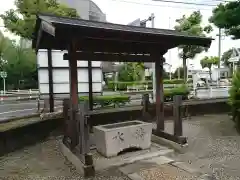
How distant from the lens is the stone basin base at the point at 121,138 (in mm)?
5227

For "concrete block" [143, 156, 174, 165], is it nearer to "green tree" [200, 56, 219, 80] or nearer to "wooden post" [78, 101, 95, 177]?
"wooden post" [78, 101, 95, 177]

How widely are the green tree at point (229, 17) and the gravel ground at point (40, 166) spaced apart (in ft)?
22.1

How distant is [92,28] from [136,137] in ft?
8.30

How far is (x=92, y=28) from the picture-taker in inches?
183

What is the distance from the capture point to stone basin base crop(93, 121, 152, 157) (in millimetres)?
5227

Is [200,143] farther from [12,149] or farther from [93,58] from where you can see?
[12,149]

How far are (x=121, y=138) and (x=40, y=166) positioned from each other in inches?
68.0

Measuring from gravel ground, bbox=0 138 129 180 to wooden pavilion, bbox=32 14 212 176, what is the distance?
965 millimetres

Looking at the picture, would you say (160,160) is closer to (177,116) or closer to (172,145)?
(172,145)

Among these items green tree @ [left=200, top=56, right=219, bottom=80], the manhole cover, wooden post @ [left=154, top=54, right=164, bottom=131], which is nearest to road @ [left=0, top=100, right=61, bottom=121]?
wooden post @ [left=154, top=54, right=164, bottom=131]

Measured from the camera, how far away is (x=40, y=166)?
4984 mm

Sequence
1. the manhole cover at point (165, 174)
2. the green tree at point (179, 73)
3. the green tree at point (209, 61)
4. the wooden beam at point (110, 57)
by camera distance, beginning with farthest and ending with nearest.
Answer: the green tree at point (179, 73) → the green tree at point (209, 61) → the wooden beam at point (110, 57) → the manhole cover at point (165, 174)

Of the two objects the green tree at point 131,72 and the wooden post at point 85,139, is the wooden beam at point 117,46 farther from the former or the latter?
the green tree at point 131,72

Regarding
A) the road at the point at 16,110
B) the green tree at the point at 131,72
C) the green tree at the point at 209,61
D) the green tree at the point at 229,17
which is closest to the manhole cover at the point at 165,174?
the green tree at the point at 229,17
